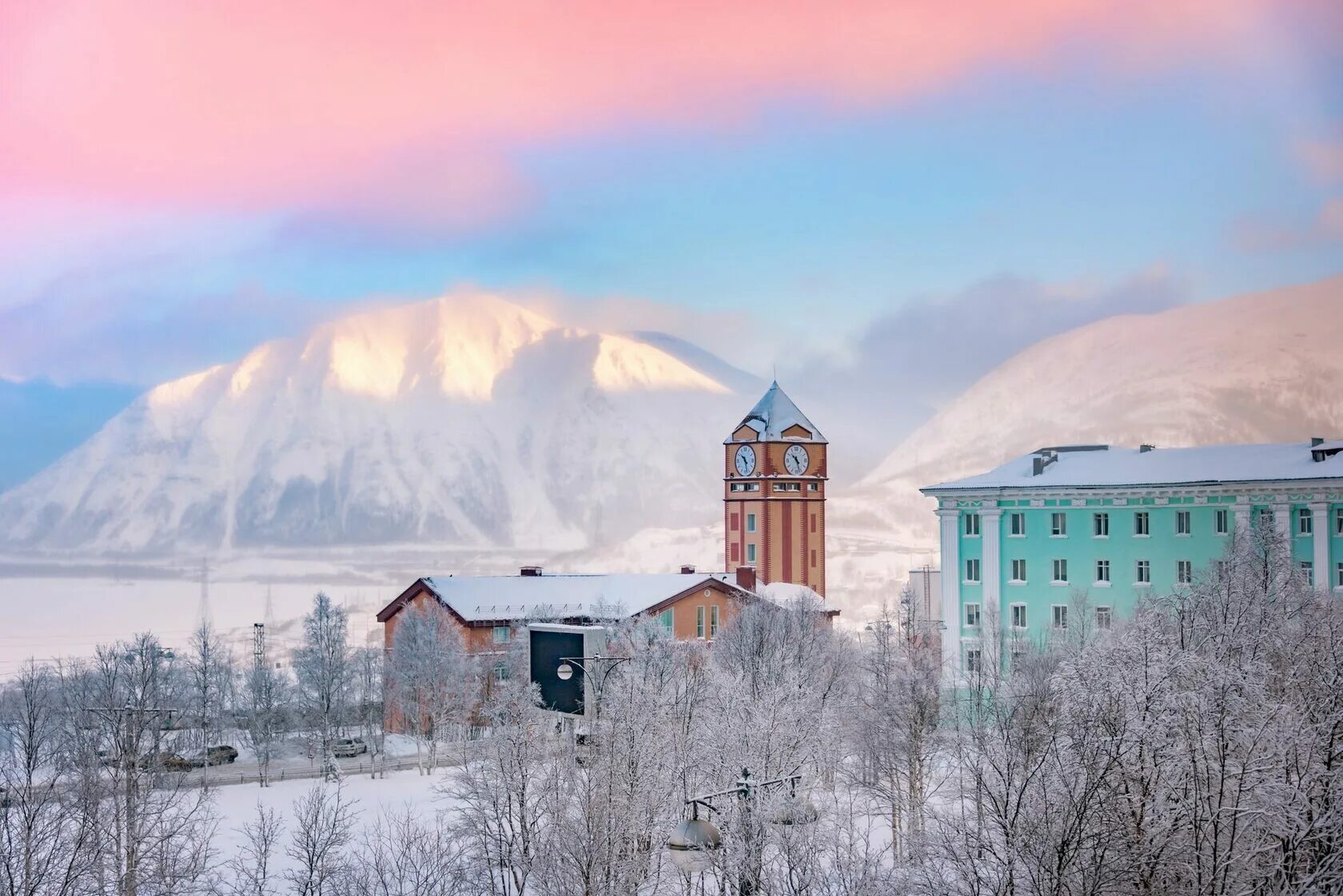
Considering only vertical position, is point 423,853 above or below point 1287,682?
below

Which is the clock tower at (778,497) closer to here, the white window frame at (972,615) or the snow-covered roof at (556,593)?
the snow-covered roof at (556,593)

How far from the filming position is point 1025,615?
67562mm

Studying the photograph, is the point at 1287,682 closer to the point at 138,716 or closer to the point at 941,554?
the point at 138,716

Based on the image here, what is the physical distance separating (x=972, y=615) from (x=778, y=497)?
31.6 m

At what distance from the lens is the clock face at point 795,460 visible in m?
99.4

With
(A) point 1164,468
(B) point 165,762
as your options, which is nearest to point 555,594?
(B) point 165,762

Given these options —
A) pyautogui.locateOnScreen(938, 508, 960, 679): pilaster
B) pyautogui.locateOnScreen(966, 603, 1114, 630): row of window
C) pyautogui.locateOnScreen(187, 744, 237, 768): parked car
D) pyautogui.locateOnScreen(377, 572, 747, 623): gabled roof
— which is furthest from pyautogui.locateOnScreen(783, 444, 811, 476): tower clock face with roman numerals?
pyautogui.locateOnScreen(187, 744, 237, 768): parked car

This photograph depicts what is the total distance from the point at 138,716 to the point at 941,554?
4348cm

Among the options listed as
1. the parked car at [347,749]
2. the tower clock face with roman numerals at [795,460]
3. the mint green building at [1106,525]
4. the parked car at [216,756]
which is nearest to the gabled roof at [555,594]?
the parked car at [347,749]

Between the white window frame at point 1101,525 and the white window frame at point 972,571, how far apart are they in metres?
6.14

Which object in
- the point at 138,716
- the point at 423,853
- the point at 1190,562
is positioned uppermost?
the point at 1190,562

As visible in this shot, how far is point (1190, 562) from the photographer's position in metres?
63.4

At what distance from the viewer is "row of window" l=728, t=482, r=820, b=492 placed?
99.1 meters

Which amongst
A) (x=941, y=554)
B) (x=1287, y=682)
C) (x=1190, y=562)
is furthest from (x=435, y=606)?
(x=1287, y=682)
